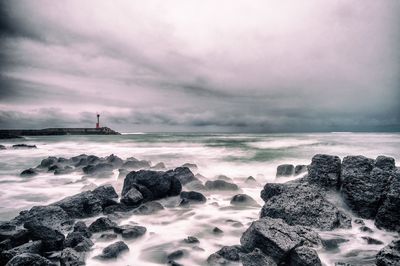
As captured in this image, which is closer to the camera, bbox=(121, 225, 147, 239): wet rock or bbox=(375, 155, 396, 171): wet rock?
bbox=(121, 225, 147, 239): wet rock

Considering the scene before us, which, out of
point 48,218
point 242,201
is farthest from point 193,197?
point 48,218

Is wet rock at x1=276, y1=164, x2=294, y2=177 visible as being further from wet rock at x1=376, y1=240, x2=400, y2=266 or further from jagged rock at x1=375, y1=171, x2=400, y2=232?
wet rock at x1=376, y1=240, x2=400, y2=266

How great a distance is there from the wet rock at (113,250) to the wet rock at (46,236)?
35.0 inches

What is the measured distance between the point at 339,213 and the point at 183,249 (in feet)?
12.4

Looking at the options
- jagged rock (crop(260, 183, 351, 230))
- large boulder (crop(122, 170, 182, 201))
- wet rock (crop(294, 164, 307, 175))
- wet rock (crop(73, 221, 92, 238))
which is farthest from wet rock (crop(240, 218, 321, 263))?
wet rock (crop(294, 164, 307, 175))

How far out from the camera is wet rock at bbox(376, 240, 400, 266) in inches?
147

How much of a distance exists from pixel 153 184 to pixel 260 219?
181 inches

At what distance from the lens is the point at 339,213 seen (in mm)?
6199

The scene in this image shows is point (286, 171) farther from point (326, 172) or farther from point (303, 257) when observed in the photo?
point (303, 257)

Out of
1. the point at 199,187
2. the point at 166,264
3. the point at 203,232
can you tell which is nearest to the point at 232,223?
the point at 203,232

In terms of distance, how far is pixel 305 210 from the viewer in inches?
237

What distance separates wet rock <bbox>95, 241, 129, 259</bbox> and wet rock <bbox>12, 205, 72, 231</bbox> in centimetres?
137

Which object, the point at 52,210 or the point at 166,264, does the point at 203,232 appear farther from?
the point at 52,210

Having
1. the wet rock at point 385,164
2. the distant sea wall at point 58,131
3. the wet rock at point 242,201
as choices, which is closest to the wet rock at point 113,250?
the wet rock at point 242,201
